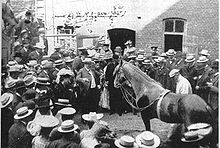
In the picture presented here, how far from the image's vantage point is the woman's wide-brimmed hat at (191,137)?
141 inches

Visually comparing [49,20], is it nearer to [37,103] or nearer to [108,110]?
[37,103]

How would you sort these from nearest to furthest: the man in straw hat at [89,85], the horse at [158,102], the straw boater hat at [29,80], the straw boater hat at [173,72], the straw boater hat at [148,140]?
1. the horse at [158,102]
2. the straw boater hat at [148,140]
3. the straw boater hat at [173,72]
4. the man in straw hat at [89,85]
5. the straw boater hat at [29,80]

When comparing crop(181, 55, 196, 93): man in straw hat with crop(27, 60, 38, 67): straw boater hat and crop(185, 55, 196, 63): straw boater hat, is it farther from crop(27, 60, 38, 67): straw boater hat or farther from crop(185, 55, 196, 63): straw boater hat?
crop(27, 60, 38, 67): straw boater hat

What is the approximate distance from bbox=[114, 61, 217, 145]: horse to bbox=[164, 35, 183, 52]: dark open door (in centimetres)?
42

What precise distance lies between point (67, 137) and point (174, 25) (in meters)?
1.67

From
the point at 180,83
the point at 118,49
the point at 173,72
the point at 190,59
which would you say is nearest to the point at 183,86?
the point at 180,83

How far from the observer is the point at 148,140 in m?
3.66

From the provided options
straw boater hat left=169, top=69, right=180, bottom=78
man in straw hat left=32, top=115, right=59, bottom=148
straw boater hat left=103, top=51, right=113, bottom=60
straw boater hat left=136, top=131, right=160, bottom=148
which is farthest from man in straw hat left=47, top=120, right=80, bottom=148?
straw boater hat left=169, top=69, right=180, bottom=78

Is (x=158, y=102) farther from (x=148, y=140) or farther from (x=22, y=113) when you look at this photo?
(x=22, y=113)

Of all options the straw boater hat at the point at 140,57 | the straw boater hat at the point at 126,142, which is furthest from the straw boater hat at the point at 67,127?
the straw boater hat at the point at 140,57

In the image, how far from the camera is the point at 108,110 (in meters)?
4.02

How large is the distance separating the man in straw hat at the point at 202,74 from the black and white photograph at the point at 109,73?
0.01 meters

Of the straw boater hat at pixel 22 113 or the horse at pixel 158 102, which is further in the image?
the straw boater hat at pixel 22 113

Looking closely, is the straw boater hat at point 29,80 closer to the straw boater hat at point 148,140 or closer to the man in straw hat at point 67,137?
the man in straw hat at point 67,137
